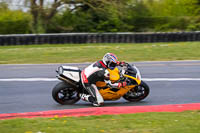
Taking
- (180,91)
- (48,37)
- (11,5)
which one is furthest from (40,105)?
(11,5)

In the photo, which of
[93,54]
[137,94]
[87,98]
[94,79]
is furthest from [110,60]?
[93,54]

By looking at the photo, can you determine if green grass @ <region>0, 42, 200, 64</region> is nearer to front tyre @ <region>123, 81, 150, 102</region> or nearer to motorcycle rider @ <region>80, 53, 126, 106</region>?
front tyre @ <region>123, 81, 150, 102</region>

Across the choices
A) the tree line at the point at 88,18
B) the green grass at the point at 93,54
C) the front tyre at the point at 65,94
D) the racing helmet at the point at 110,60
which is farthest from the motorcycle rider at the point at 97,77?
the tree line at the point at 88,18

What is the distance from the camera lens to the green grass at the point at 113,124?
623 centimetres

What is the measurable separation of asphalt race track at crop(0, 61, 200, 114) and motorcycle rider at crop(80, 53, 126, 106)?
426 millimetres

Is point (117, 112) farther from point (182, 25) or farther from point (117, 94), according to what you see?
point (182, 25)

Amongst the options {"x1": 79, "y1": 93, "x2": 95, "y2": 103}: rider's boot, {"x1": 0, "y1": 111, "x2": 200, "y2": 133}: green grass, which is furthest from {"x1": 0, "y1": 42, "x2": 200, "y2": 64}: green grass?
{"x1": 0, "y1": 111, "x2": 200, "y2": 133}: green grass

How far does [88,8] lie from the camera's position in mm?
26672

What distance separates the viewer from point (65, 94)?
9008 millimetres

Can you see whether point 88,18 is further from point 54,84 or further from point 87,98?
point 87,98

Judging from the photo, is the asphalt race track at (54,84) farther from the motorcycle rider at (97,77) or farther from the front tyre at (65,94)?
the motorcycle rider at (97,77)

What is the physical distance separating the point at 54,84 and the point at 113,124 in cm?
526

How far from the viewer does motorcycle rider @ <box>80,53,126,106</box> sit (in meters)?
8.29

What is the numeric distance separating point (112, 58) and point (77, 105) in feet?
5.96
